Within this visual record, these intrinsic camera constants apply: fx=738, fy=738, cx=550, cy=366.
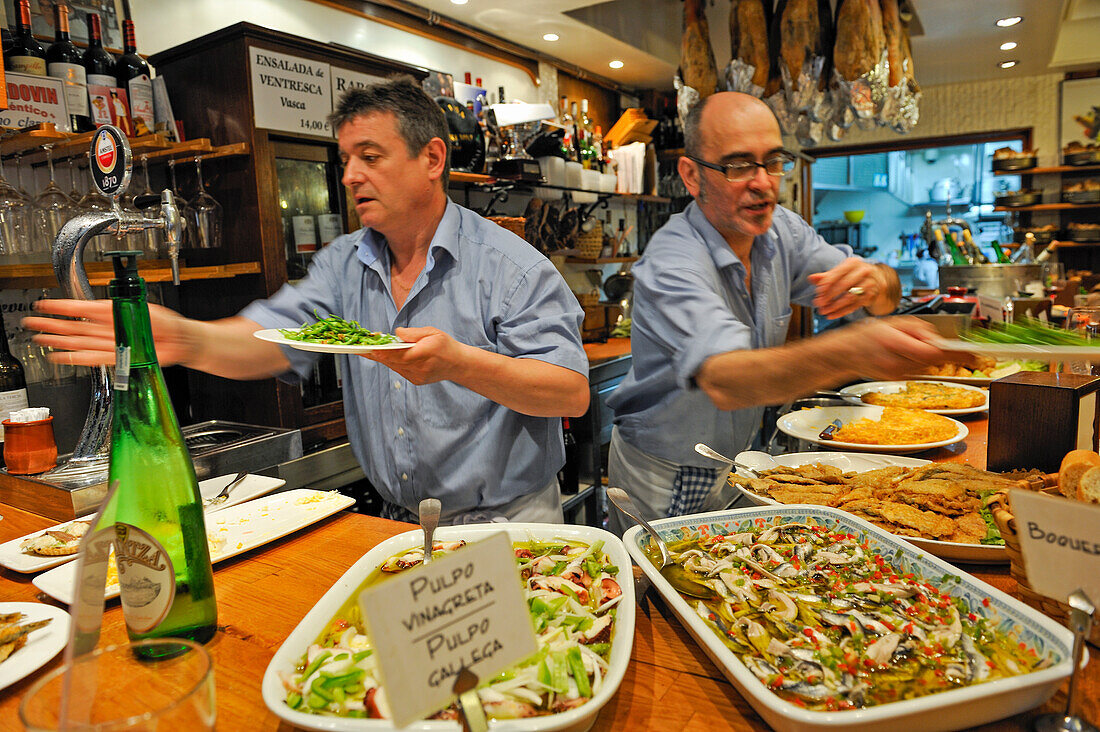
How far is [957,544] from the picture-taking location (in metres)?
1.20

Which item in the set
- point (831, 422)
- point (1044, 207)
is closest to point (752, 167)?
point (831, 422)

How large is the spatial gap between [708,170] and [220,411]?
2216mm

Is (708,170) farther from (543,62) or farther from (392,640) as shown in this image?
(543,62)

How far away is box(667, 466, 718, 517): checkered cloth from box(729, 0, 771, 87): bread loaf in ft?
6.60

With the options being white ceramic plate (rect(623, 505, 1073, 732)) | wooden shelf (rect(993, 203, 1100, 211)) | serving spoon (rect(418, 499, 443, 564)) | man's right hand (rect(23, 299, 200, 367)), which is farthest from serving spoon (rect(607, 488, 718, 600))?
wooden shelf (rect(993, 203, 1100, 211))

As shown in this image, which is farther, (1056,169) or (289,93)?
(1056,169)

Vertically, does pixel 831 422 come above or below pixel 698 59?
below

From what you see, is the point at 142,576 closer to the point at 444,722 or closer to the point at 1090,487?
the point at 444,722

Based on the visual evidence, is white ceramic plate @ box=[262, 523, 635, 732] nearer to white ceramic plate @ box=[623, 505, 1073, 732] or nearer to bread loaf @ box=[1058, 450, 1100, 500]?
white ceramic plate @ box=[623, 505, 1073, 732]

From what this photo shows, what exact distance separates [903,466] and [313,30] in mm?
3404

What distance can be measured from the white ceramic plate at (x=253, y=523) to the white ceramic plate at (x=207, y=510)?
40mm

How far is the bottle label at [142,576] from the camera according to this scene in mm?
919

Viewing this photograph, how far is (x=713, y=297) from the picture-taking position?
1.80 meters

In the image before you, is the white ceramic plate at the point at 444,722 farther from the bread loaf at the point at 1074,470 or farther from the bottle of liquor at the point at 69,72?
the bottle of liquor at the point at 69,72
